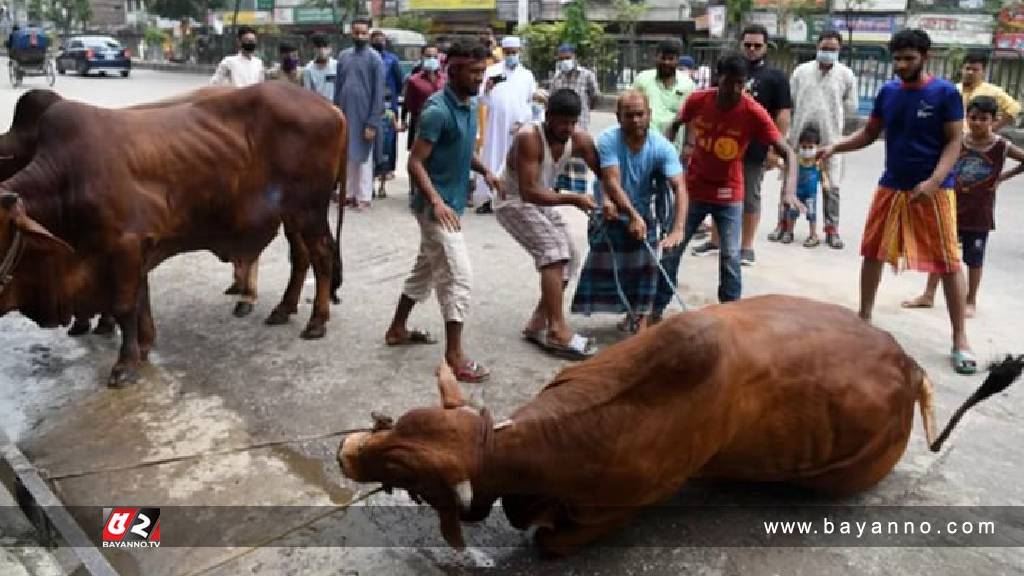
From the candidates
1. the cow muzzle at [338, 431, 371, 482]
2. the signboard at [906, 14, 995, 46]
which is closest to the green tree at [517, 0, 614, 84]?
the signboard at [906, 14, 995, 46]

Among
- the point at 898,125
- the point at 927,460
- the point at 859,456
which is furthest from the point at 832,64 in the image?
the point at 859,456

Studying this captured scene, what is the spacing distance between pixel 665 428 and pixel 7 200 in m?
2.93

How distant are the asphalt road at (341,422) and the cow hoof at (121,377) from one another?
48mm

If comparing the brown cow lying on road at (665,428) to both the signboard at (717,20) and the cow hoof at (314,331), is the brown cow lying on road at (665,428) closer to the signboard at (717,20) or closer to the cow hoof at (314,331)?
the cow hoof at (314,331)

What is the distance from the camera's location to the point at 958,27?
17797 millimetres

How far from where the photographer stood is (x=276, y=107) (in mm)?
4883

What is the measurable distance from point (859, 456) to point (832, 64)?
5.16 meters

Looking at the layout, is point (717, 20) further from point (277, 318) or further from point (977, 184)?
point (277, 318)

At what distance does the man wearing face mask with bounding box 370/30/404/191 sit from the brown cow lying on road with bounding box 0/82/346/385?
373cm

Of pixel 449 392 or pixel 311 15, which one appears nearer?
pixel 449 392

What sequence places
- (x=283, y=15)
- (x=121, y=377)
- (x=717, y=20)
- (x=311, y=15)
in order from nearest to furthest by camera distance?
1. (x=121, y=377)
2. (x=717, y=20)
3. (x=311, y=15)
4. (x=283, y=15)

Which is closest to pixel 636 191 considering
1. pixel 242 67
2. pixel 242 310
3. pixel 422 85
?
pixel 242 310

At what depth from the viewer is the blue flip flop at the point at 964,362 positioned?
4523 mm

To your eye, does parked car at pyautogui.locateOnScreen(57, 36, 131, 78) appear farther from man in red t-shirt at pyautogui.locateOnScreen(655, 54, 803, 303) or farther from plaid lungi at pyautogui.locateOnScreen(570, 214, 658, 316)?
plaid lungi at pyautogui.locateOnScreen(570, 214, 658, 316)
